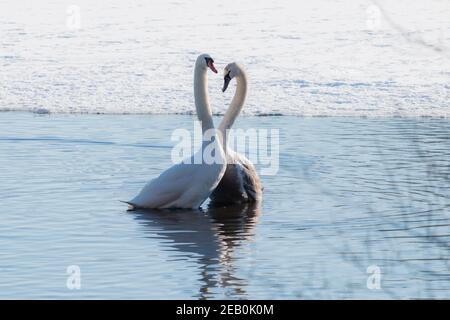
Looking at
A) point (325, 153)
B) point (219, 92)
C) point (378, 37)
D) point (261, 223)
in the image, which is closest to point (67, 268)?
point (261, 223)

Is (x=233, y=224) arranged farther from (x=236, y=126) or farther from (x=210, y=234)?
(x=236, y=126)

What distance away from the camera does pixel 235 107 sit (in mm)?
11312

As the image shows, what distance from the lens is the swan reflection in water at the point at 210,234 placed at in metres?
7.53

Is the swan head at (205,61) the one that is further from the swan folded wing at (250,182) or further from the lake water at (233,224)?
the lake water at (233,224)

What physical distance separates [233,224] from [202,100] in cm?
164

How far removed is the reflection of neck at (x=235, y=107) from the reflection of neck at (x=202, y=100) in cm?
31

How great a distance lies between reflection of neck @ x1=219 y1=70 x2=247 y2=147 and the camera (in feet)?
36.5

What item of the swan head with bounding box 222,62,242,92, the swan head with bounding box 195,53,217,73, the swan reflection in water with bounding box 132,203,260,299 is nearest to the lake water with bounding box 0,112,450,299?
the swan reflection in water with bounding box 132,203,260,299

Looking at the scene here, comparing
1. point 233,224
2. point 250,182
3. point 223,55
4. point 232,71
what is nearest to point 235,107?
point 232,71

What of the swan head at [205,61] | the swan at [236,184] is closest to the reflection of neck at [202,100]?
the swan head at [205,61]

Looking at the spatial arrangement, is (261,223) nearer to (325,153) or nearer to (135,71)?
(325,153)

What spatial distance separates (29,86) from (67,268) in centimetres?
1190

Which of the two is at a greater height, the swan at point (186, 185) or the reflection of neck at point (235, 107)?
the reflection of neck at point (235, 107)

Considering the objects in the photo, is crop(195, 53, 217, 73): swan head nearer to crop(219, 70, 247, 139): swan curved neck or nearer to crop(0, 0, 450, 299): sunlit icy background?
crop(219, 70, 247, 139): swan curved neck
